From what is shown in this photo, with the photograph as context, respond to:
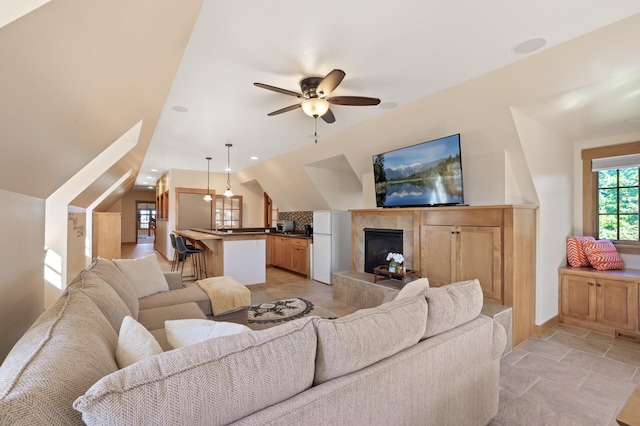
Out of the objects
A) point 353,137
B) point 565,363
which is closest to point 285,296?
point 353,137

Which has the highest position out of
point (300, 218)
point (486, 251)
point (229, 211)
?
point (229, 211)

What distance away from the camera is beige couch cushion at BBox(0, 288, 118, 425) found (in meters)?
0.63

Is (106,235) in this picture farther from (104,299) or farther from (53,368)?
(53,368)

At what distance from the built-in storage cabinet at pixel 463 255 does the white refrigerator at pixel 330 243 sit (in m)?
2.02

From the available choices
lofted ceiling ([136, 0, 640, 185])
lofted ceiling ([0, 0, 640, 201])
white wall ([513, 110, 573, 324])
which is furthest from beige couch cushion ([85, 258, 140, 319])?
white wall ([513, 110, 573, 324])

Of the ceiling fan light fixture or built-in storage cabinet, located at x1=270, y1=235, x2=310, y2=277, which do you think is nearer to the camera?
the ceiling fan light fixture

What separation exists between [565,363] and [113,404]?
3498mm

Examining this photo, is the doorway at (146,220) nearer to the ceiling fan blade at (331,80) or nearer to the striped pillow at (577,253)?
the ceiling fan blade at (331,80)

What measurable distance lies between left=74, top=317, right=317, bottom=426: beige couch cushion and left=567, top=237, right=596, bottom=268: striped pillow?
4113 mm

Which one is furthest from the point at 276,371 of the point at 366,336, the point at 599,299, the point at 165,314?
the point at 599,299

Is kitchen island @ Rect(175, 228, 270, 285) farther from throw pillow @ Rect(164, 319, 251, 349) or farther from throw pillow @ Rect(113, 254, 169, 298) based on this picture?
throw pillow @ Rect(164, 319, 251, 349)

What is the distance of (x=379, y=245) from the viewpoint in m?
4.46

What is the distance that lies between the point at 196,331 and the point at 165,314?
4.59ft

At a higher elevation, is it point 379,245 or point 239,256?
point 379,245
